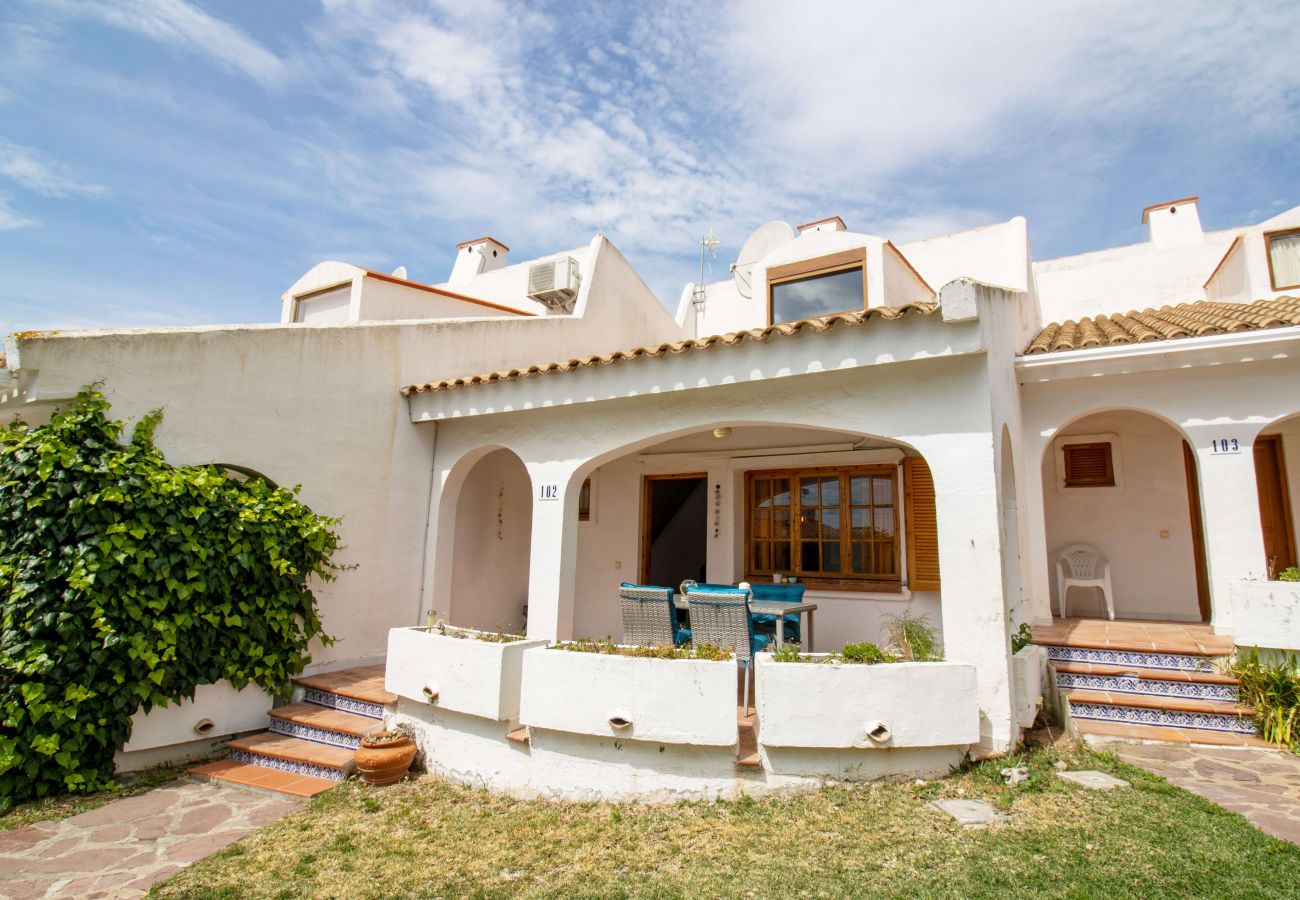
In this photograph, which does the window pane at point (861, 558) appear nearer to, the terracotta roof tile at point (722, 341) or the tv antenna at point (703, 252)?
the terracotta roof tile at point (722, 341)

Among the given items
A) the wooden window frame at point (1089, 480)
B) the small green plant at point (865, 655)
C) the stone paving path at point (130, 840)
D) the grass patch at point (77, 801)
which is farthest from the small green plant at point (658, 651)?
the wooden window frame at point (1089, 480)

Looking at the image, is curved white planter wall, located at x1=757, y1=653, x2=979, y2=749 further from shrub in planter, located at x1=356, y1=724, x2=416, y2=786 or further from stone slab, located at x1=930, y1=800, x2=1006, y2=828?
shrub in planter, located at x1=356, y1=724, x2=416, y2=786

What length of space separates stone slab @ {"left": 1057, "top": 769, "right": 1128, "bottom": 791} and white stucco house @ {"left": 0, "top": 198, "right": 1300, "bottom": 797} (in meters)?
0.47

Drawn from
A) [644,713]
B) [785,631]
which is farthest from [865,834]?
[785,631]

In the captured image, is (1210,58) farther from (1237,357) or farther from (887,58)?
(887,58)

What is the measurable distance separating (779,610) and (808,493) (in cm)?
322

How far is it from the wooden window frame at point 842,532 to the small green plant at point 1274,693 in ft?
12.1

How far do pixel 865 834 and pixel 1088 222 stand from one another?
48.1 ft

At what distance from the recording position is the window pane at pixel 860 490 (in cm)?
959

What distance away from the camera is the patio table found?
7082 mm

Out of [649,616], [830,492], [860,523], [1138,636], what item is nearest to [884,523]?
[860,523]

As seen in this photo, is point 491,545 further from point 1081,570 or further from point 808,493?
point 1081,570

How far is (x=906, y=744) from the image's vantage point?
16.8ft

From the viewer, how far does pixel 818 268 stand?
1065cm
